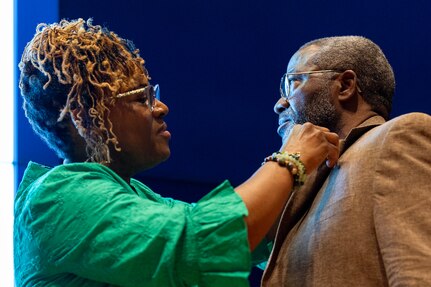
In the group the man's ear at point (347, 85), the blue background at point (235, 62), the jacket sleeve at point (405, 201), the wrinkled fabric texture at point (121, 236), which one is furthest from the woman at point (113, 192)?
the blue background at point (235, 62)

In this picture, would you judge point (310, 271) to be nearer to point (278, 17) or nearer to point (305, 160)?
point (305, 160)

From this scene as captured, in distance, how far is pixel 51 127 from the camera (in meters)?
1.47

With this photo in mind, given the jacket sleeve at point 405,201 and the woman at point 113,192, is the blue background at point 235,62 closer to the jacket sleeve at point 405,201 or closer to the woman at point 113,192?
the woman at point 113,192

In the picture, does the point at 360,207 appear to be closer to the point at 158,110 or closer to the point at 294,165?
the point at 294,165

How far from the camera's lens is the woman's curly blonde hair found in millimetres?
1430

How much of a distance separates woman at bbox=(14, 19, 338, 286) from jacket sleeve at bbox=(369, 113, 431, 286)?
11cm

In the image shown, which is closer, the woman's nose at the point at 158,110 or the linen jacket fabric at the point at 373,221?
the linen jacket fabric at the point at 373,221

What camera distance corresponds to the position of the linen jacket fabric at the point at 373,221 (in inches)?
54.8

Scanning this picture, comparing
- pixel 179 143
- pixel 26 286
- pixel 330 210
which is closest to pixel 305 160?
pixel 330 210

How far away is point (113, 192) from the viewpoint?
1.31m

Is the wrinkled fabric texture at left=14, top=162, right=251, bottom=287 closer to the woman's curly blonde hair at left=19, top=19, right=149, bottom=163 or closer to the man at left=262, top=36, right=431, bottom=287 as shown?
the woman's curly blonde hair at left=19, top=19, right=149, bottom=163

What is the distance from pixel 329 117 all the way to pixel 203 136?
1.06 metres

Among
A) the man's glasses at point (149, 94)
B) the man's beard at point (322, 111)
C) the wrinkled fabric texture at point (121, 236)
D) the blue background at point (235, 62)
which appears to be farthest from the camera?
the blue background at point (235, 62)

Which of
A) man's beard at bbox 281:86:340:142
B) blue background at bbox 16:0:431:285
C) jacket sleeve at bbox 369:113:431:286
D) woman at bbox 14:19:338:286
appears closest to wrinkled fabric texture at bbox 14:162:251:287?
woman at bbox 14:19:338:286
